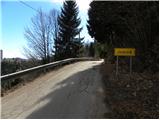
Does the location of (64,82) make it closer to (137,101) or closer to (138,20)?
(137,101)

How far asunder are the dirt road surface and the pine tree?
44.3 meters

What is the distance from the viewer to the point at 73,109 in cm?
1021

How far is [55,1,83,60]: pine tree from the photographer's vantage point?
60.1 meters

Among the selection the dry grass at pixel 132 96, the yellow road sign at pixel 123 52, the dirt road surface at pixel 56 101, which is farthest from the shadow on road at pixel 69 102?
the yellow road sign at pixel 123 52

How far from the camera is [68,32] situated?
6025 centimetres

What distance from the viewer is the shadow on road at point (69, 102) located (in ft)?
31.5

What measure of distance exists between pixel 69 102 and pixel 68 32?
49434mm

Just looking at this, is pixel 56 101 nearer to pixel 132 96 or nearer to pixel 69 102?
pixel 69 102

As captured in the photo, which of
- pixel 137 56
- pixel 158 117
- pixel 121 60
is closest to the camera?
pixel 158 117

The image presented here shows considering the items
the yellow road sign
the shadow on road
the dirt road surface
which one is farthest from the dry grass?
the yellow road sign

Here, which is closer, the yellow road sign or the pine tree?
the yellow road sign

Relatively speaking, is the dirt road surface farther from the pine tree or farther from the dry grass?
the pine tree

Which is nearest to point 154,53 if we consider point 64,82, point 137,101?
point 64,82

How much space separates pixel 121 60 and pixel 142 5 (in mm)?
5091
